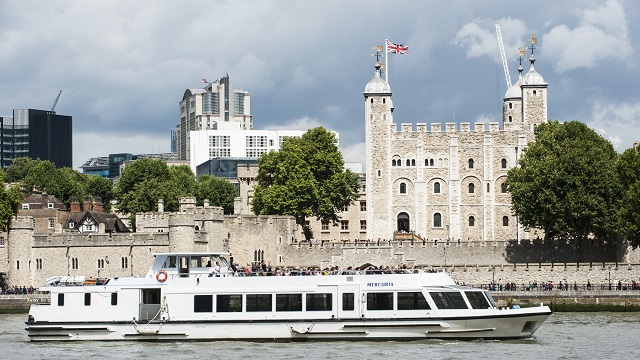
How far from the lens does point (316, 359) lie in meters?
53.8

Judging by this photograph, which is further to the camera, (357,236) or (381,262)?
(357,236)

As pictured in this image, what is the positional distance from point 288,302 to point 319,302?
1327 millimetres

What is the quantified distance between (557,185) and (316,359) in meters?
44.7

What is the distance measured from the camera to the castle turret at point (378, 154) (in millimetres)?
115062

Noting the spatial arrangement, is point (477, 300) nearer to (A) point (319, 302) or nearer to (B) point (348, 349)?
(B) point (348, 349)

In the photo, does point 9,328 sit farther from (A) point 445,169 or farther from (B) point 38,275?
(A) point 445,169

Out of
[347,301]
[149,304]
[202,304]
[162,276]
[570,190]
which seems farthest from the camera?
[570,190]

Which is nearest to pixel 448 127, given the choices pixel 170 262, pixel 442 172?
pixel 442 172

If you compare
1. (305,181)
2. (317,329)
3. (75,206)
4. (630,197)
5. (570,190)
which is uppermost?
(305,181)

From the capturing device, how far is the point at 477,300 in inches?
2296

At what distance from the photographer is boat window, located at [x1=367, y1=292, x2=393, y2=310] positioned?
2296 inches

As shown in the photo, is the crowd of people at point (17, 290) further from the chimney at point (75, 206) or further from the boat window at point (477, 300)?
the boat window at point (477, 300)

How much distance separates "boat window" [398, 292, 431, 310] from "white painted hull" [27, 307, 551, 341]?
0.62 meters

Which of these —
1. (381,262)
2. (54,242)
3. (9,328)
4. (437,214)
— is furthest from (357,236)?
(9,328)
